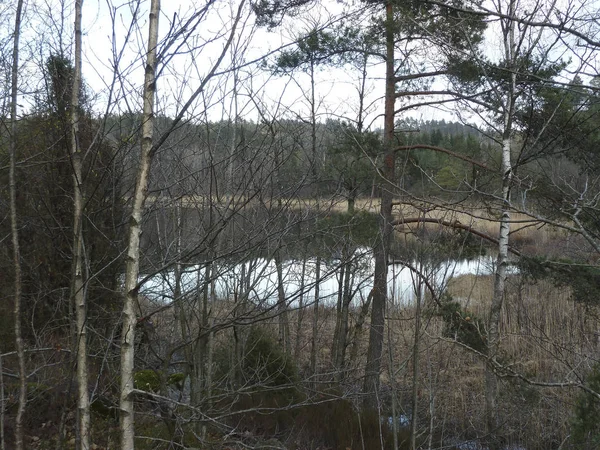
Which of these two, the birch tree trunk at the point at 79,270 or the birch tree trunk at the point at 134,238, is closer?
the birch tree trunk at the point at 134,238

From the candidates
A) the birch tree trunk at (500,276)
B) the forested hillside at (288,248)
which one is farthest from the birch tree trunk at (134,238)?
the birch tree trunk at (500,276)

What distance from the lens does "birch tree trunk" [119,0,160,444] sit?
2.20 meters

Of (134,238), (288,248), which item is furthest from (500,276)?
(134,238)

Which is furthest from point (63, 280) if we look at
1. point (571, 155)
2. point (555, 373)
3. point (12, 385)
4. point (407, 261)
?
point (555, 373)

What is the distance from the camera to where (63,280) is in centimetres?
803

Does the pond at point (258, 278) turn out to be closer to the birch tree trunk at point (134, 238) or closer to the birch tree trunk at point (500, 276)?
the birch tree trunk at point (134, 238)

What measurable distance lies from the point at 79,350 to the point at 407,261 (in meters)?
3.18

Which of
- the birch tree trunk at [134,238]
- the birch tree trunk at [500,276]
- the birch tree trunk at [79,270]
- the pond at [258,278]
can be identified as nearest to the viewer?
the birch tree trunk at [134,238]

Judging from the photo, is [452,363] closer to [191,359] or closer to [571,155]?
[571,155]

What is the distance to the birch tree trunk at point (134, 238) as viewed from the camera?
220 cm

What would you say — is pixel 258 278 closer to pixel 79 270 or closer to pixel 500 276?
pixel 79 270

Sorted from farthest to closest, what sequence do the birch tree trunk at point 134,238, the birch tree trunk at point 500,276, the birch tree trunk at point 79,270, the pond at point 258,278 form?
the birch tree trunk at point 500,276, the pond at point 258,278, the birch tree trunk at point 79,270, the birch tree trunk at point 134,238

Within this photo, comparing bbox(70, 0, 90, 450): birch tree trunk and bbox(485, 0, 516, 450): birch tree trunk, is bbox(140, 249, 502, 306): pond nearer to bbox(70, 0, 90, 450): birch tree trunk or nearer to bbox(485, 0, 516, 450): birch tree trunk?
bbox(70, 0, 90, 450): birch tree trunk

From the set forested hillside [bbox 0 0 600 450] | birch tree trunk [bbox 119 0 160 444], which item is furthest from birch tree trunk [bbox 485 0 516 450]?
birch tree trunk [bbox 119 0 160 444]
